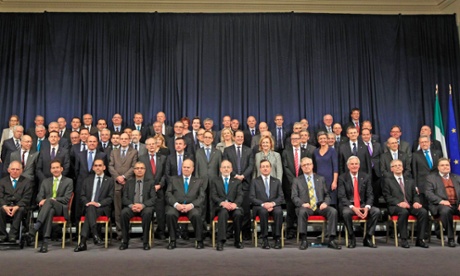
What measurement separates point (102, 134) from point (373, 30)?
6.00 m

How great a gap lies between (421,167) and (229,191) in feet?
10.4

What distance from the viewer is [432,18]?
10109 millimetres

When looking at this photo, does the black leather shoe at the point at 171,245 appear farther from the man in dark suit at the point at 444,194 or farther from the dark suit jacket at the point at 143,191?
the man in dark suit at the point at 444,194

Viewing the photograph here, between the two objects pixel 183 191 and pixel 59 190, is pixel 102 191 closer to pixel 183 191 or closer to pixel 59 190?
pixel 59 190

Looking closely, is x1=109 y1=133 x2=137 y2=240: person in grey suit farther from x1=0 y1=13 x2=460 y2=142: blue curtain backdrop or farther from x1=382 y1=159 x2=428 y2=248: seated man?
x1=382 y1=159 x2=428 y2=248: seated man

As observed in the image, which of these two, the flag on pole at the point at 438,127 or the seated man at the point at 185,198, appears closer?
the seated man at the point at 185,198

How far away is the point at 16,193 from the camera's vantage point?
6746 mm

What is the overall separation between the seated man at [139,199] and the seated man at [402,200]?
3387mm

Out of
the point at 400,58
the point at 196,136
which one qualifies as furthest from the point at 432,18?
the point at 196,136

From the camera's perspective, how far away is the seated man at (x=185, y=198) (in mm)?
6469

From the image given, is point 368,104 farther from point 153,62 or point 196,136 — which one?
point 153,62

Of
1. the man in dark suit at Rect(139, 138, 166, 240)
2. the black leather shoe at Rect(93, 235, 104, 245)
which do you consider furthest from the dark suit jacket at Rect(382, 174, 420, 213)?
the black leather shoe at Rect(93, 235, 104, 245)

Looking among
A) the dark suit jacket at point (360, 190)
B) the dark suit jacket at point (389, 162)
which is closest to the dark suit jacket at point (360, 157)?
the dark suit jacket at point (389, 162)

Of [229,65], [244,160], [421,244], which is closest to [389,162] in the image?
[421,244]
